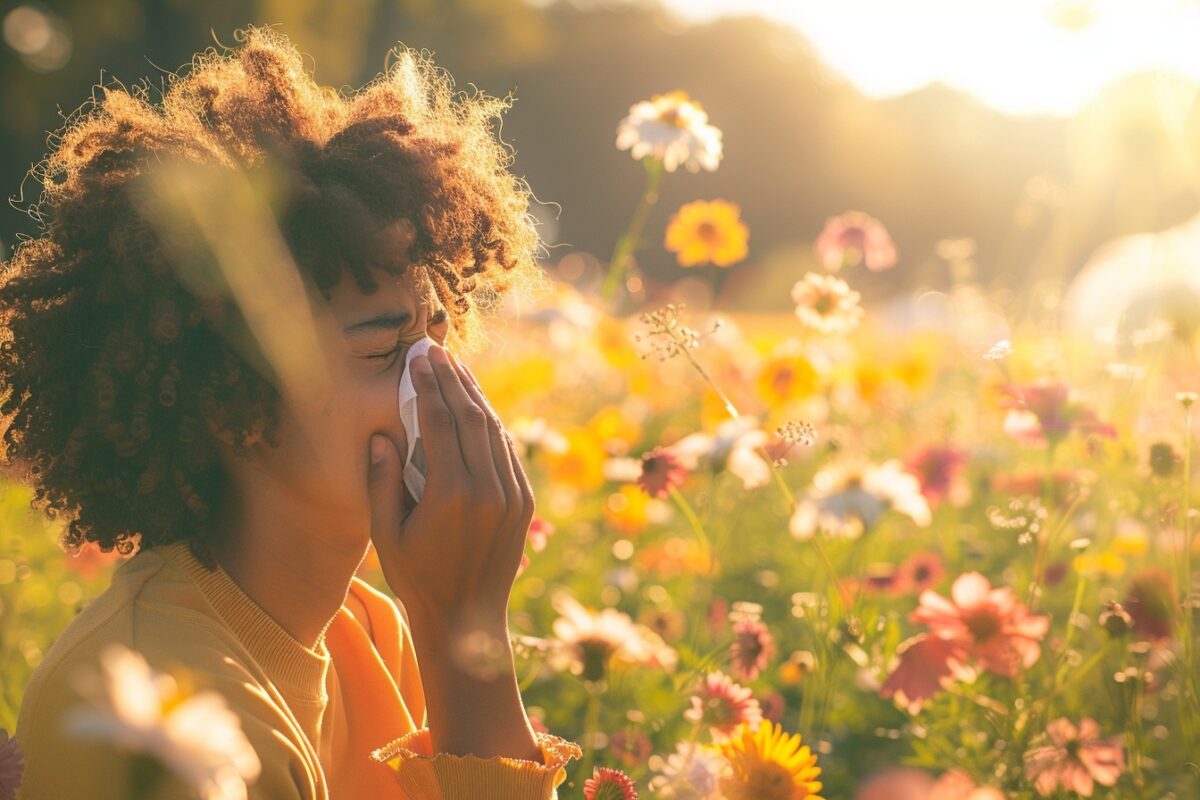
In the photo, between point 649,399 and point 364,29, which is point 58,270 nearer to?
point 649,399

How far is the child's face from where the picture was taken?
1587 millimetres

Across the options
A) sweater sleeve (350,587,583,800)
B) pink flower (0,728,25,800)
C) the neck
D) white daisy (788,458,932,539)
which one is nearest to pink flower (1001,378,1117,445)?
white daisy (788,458,932,539)

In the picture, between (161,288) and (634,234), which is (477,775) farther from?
(634,234)

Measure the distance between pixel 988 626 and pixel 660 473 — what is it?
62cm

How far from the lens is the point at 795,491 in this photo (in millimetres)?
4602

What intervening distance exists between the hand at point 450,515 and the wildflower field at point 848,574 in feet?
0.94

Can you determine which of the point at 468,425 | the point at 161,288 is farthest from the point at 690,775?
the point at 161,288

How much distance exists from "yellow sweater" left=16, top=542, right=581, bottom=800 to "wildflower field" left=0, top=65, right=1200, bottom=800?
14 centimetres

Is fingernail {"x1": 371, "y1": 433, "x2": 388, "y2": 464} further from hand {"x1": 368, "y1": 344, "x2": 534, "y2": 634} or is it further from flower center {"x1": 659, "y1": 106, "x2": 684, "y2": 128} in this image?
flower center {"x1": 659, "y1": 106, "x2": 684, "y2": 128}

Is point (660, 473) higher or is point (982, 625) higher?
point (660, 473)

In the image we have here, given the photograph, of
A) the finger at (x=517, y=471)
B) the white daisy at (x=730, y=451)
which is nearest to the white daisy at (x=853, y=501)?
the white daisy at (x=730, y=451)

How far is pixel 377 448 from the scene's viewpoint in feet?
5.22

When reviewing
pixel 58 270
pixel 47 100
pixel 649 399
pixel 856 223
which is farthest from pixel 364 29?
pixel 58 270

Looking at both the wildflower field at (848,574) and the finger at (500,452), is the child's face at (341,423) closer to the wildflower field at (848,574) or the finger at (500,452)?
the finger at (500,452)
